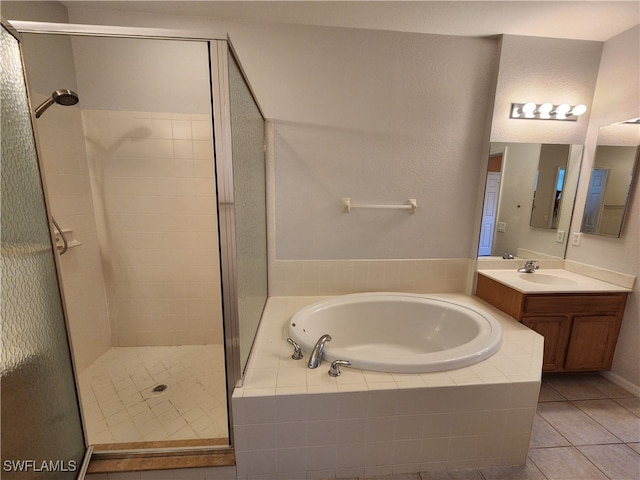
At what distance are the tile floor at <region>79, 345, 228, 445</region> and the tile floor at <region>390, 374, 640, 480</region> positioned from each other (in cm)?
107

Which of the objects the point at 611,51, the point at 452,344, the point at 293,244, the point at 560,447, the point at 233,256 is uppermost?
the point at 611,51

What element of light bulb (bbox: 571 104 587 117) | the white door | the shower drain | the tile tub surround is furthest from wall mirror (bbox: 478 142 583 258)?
the shower drain

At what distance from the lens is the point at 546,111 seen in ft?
6.49

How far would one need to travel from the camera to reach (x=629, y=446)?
4.71 ft

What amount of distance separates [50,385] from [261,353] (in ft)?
2.71

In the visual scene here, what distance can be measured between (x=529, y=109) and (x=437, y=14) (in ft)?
3.14

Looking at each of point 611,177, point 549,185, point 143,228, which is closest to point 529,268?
point 549,185

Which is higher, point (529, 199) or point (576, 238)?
point (529, 199)

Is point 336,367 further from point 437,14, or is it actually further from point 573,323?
point 437,14

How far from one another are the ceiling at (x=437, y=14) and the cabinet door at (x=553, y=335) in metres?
1.91

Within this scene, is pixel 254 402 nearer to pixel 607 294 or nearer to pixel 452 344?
pixel 452 344

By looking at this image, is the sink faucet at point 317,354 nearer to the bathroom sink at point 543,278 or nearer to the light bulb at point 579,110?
the bathroom sink at point 543,278

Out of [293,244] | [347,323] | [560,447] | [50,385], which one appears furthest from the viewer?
[293,244]

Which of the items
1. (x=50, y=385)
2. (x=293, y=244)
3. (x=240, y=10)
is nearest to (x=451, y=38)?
(x=240, y=10)
